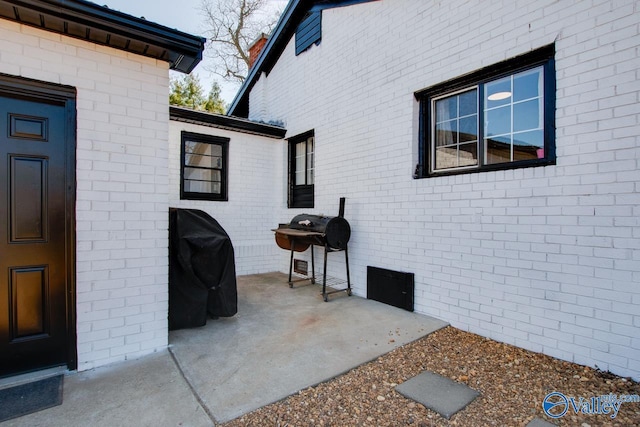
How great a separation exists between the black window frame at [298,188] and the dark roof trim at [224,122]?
0.37 metres

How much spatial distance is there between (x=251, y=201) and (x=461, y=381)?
193 inches

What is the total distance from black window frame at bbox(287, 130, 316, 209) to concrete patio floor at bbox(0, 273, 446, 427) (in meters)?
2.36

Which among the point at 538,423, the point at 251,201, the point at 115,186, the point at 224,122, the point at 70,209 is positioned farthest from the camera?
the point at 251,201

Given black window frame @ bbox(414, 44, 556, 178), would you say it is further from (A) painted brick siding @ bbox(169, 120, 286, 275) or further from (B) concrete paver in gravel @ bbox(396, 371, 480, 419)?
(A) painted brick siding @ bbox(169, 120, 286, 275)

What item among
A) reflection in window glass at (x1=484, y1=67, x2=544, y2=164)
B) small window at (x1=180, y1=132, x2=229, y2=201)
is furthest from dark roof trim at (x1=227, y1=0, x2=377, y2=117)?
reflection in window glass at (x1=484, y1=67, x2=544, y2=164)

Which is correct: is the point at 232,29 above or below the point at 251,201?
above

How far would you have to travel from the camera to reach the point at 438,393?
7.63 ft

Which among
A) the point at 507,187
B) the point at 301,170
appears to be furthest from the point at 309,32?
the point at 507,187

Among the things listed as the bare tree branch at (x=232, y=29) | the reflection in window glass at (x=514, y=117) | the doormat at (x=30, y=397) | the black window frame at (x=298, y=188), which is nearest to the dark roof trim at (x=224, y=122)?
the black window frame at (x=298, y=188)

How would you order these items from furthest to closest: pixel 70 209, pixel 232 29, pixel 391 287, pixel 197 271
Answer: pixel 232 29, pixel 391 287, pixel 197 271, pixel 70 209

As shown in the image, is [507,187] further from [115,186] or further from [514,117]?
[115,186]

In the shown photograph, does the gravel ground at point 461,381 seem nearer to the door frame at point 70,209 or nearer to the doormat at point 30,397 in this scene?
the doormat at point 30,397

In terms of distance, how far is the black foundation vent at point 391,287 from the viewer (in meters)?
4.12

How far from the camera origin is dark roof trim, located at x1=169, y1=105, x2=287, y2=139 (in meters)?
5.47
